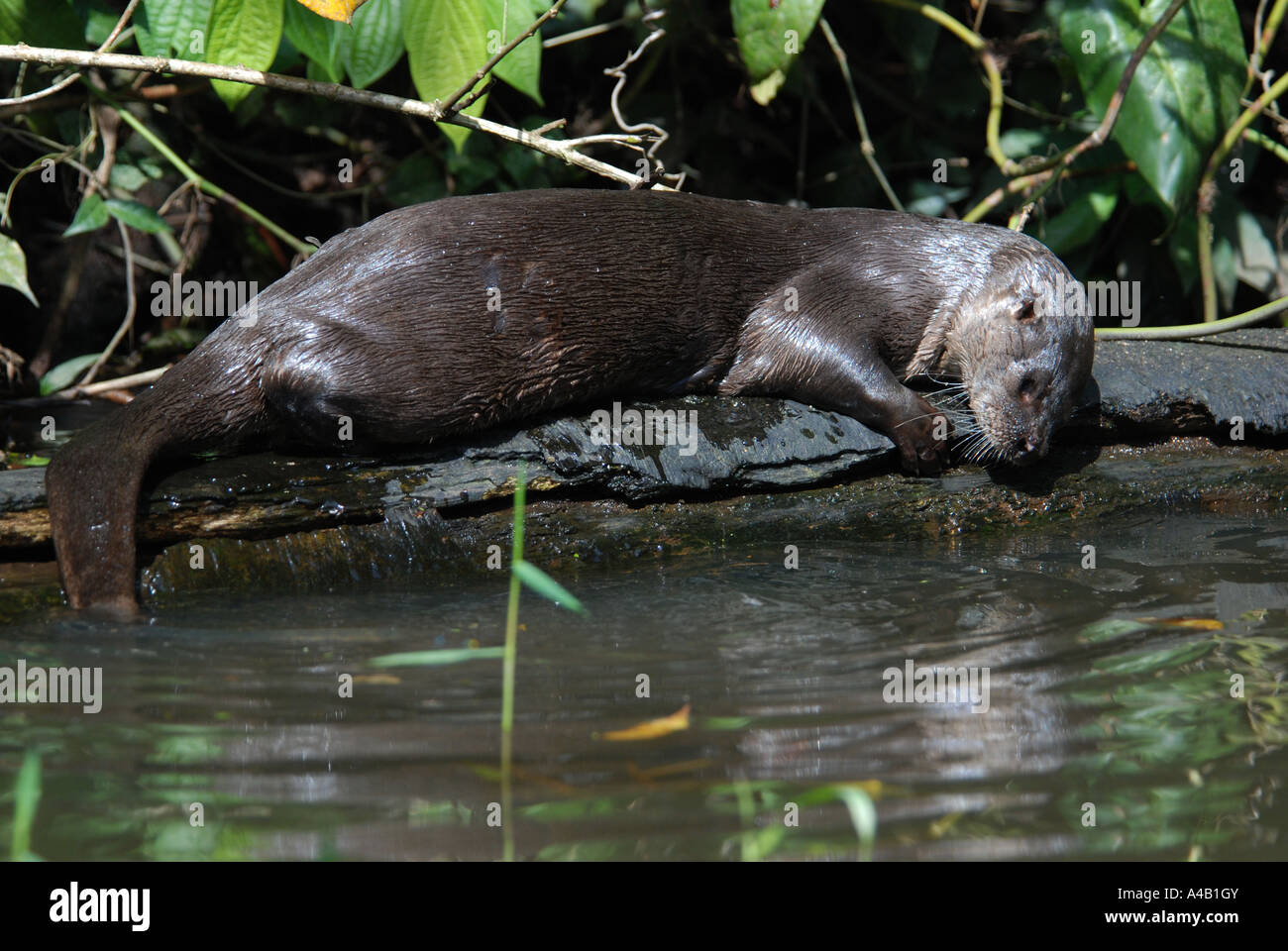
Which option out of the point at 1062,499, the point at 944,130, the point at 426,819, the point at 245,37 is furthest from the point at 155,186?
the point at 426,819

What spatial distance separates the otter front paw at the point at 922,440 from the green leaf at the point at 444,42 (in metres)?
1.30

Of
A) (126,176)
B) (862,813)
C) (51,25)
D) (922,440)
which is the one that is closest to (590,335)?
(922,440)

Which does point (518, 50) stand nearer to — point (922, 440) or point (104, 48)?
point (104, 48)

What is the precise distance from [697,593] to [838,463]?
568 mm

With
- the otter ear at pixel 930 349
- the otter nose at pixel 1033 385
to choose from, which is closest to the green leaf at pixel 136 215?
the otter ear at pixel 930 349

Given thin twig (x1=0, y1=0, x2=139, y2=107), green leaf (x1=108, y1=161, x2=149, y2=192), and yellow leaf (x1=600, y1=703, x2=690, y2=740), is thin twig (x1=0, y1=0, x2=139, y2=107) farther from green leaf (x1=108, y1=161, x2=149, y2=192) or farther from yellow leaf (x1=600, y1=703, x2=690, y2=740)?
yellow leaf (x1=600, y1=703, x2=690, y2=740)

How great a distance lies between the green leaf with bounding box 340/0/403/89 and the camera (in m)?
2.92

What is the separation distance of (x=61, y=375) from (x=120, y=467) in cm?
164

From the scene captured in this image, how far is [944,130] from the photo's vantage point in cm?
465

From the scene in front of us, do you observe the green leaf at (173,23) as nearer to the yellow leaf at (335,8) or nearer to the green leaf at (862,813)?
the yellow leaf at (335,8)

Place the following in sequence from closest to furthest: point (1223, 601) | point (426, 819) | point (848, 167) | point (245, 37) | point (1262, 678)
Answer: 1. point (426, 819)
2. point (1262, 678)
3. point (1223, 601)
4. point (245, 37)
5. point (848, 167)

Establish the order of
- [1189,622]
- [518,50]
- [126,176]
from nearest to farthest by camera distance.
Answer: [1189,622]
[518,50]
[126,176]

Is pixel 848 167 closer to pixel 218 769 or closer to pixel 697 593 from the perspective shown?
pixel 697 593

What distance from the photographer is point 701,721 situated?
68.1 inches
